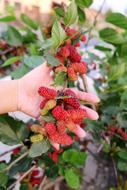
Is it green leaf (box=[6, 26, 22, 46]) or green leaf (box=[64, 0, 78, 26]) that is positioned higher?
green leaf (box=[6, 26, 22, 46])

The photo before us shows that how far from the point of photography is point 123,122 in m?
1.08

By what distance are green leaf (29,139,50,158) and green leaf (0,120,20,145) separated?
0.22 metres

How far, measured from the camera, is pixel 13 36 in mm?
1390

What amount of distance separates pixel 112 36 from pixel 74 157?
1.29 feet

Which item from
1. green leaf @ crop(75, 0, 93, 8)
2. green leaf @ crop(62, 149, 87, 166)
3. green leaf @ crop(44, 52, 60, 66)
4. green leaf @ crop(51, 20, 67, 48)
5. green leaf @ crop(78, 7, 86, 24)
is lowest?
green leaf @ crop(62, 149, 87, 166)

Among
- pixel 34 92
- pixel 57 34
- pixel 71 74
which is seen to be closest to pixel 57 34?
pixel 57 34

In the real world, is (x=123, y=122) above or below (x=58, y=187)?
above

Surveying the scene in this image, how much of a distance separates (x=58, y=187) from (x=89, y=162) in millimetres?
240

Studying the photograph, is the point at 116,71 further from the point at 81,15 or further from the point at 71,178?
the point at 71,178

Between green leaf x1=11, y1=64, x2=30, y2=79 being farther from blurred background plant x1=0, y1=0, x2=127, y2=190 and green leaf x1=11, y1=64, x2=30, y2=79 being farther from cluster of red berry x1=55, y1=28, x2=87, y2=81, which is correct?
cluster of red berry x1=55, y1=28, x2=87, y2=81

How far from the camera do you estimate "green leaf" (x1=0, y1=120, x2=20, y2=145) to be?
3.13 feet

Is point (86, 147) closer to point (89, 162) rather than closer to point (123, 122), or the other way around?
point (89, 162)

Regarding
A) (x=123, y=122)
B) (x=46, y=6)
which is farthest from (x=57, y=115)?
(x=46, y=6)

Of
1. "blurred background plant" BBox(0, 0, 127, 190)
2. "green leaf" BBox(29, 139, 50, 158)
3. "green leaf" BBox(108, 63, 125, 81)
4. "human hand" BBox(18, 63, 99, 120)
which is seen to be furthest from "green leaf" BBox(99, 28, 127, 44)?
"green leaf" BBox(29, 139, 50, 158)
